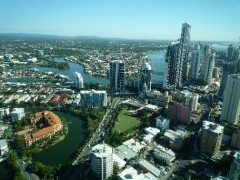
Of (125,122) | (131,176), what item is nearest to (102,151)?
(131,176)

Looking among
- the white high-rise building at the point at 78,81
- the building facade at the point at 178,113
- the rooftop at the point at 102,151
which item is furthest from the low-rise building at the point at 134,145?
the white high-rise building at the point at 78,81

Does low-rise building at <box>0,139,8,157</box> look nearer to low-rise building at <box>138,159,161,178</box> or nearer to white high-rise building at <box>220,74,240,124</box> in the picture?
low-rise building at <box>138,159,161,178</box>

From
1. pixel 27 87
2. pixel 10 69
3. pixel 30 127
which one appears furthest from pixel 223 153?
pixel 10 69

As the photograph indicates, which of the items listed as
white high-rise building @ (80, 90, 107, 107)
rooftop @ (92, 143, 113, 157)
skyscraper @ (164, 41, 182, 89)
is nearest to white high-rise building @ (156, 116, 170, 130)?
white high-rise building @ (80, 90, 107, 107)

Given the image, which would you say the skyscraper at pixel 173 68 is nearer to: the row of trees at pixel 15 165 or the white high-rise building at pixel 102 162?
the white high-rise building at pixel 102 162

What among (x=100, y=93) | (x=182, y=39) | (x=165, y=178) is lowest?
(x=165, y=178)

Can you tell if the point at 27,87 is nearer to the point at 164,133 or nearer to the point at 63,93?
the point at 63,93
